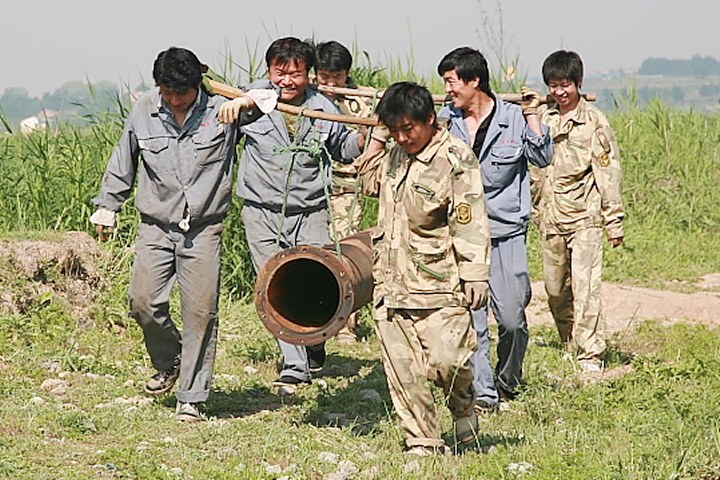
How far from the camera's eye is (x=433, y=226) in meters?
Answer: 5.06

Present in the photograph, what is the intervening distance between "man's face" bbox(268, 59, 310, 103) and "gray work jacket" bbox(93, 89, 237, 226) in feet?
2.26

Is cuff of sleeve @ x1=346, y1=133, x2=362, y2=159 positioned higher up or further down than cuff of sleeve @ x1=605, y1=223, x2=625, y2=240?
higher up

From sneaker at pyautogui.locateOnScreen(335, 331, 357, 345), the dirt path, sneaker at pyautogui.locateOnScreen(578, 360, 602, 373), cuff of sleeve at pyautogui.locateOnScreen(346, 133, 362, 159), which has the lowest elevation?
the dirt path

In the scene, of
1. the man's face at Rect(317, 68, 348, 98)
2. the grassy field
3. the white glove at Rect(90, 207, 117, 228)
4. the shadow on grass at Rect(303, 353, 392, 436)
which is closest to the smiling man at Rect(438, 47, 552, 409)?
the grassy field

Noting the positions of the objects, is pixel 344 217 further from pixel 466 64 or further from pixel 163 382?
pixel 466 64

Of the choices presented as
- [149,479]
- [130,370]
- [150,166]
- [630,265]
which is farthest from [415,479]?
[630,265]

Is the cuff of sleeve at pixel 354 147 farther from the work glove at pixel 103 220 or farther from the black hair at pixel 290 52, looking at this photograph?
the work glove at pixel 103 220

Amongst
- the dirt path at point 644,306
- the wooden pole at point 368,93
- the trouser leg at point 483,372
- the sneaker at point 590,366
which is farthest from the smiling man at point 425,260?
the dirt path at point 644,306

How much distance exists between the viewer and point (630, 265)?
1121 centimetres

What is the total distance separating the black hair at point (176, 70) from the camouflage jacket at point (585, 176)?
2.84 metres

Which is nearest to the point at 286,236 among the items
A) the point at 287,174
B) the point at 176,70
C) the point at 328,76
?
the point at 287,174

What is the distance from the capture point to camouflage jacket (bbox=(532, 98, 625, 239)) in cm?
749

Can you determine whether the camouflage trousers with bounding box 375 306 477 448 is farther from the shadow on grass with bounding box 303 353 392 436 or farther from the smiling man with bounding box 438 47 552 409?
the smiling man with bounding box 438 47 552 409

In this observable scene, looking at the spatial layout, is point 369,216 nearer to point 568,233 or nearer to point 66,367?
point 568,233
